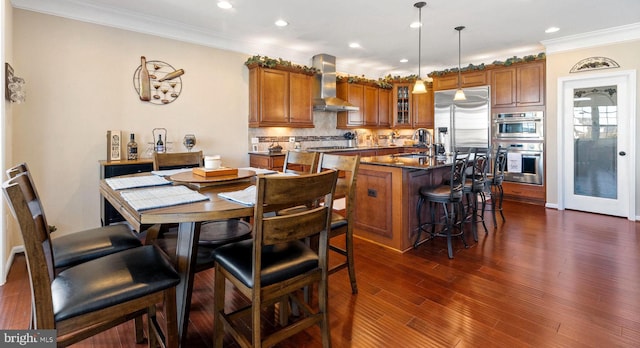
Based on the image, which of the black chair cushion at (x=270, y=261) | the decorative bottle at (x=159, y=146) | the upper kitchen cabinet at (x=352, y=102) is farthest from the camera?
the upper kitchen cabinet at (x=352, y=102)

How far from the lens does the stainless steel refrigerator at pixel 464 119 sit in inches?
227

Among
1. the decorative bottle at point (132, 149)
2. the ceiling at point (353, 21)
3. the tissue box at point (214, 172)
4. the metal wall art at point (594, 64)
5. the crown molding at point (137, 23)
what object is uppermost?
the ceiling at point (353, 21)

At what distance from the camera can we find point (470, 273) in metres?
2.75

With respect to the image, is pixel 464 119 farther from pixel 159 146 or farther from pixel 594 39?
pixel 159 146

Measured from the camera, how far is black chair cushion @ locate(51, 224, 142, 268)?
1645 mm

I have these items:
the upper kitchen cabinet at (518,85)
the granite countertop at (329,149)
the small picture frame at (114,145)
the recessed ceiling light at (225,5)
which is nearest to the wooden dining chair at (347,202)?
the recessed ceiling light at (225,5)

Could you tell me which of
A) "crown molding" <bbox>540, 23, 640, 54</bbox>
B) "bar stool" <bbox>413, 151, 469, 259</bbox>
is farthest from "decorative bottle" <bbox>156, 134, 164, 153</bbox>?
"crown molding" <bbox>540, 23, 640, 54</bbox>

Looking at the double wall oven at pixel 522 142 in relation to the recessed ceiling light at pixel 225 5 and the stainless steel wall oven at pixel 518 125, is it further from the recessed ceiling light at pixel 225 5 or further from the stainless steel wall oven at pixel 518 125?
the recessed ceiling light at pixel 225 5

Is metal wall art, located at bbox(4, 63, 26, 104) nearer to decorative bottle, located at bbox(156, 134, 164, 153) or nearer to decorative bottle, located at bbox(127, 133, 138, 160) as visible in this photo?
decorative bottle, located at bbox(127, 133, 138, 160)

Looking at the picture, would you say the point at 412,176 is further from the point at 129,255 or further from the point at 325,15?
the point at 129,255

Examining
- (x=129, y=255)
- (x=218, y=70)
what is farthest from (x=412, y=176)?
(x=218, y=70)

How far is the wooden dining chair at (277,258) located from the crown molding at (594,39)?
17.0ft

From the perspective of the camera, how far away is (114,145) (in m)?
3.60

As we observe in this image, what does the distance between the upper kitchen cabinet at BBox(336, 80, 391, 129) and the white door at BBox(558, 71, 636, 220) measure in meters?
3.07
